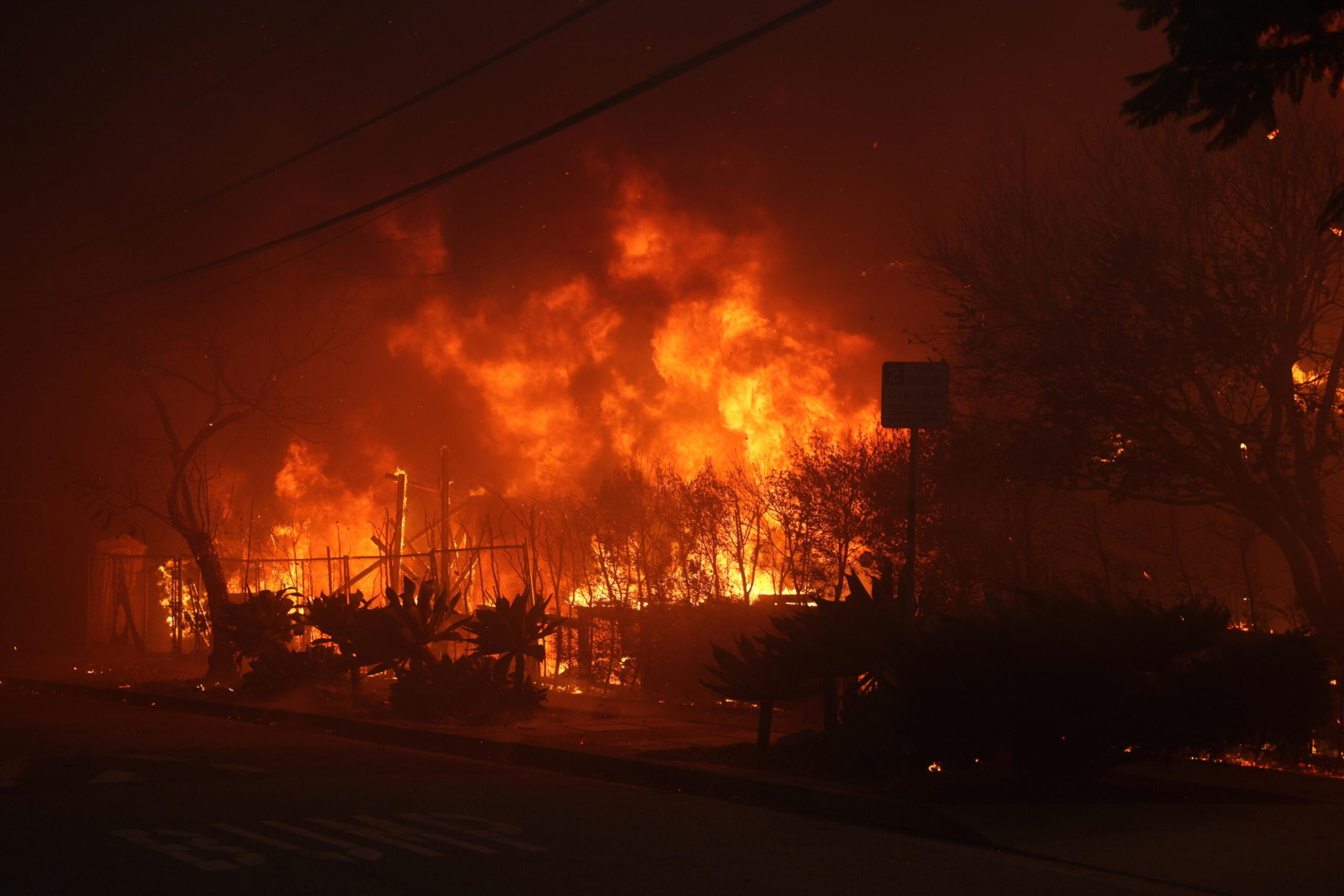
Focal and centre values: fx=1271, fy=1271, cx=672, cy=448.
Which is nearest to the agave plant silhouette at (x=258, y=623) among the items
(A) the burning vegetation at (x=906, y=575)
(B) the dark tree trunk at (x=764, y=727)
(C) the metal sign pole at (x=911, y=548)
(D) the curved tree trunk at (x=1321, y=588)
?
(A) the burning vegetation at (x=906, y=575)

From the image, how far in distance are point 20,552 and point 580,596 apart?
706 inches

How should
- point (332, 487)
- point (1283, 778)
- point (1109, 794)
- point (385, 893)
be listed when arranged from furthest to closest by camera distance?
1. point (332, 487)
2. point (1283, 778)
3. point (1109, 794)
4. point (385, 893)

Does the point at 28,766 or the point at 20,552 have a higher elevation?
the point at 20,552

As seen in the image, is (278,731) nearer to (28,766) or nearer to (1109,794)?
(28,766)

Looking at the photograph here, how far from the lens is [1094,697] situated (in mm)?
8078

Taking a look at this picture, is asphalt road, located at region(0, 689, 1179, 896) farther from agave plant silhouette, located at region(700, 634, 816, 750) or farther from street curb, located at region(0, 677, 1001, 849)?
agave plant silhouette, located at region(700, 634, 816, 750)

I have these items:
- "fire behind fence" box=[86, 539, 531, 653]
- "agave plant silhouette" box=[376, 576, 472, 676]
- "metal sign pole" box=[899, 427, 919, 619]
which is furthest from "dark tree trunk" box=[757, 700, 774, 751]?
"fire behind fence" box=[86, 539, 531, 653]

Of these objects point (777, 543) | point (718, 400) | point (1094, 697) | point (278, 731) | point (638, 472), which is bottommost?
point (278, 731)

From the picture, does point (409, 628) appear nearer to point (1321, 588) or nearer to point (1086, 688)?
point (1086, 688)

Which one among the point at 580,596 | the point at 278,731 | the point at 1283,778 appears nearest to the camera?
the point at 1283,778

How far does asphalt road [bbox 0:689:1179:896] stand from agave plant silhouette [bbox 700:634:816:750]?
3.51 ft

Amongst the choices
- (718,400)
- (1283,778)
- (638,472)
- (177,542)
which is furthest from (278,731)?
(177,542)

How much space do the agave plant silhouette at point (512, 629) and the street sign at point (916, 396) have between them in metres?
5.47

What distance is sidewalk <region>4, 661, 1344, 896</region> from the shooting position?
6734 mm
